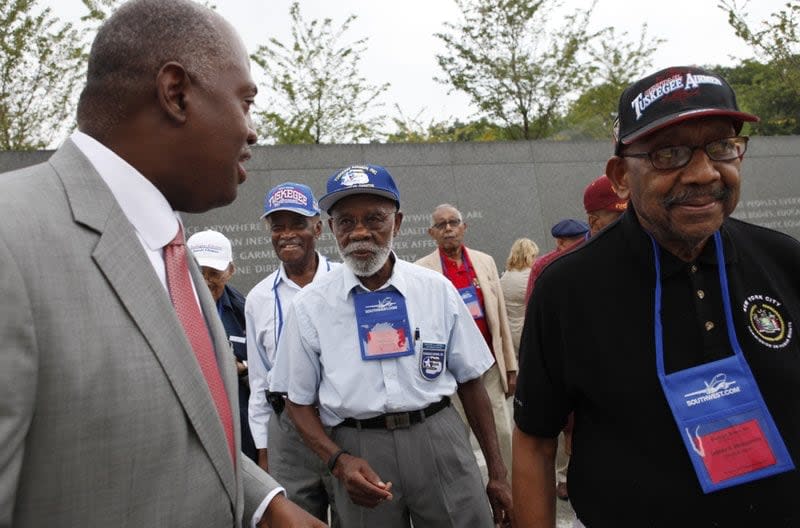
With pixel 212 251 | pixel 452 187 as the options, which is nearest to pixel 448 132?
pixel 452 187

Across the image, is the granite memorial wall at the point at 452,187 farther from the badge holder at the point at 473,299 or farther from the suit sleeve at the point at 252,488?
the suit sleeve at the point at 252,488

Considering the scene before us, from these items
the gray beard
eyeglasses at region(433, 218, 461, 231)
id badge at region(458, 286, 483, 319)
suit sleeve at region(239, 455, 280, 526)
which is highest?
eyeglasses at region(433, 218, 461, 231)

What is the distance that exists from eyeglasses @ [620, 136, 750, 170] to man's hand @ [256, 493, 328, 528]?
121 cm

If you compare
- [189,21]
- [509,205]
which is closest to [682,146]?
[189,21]

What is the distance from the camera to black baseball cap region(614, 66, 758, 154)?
1.69 m

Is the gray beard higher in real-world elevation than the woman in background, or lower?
higher

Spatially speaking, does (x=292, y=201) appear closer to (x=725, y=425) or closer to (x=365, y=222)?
(x=365, y=222)

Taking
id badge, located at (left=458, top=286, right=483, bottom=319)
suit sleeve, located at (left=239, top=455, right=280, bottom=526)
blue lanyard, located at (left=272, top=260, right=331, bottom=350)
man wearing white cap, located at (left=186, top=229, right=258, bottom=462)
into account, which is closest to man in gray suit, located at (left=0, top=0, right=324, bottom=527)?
suit sleeve, located at (left=239, top=455, right=280, bottom=526)

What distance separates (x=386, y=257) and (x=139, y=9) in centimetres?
187

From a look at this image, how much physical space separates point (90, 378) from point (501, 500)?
2.25 metres

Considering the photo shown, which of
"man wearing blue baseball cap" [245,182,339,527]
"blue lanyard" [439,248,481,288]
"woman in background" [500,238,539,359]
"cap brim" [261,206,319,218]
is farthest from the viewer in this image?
"woman in background" [500,238,539,359]

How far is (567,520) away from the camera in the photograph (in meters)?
4.74

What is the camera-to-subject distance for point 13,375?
3.35 feet

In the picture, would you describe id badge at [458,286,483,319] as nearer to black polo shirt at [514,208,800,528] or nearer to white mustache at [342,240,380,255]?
white mustache at [342,240,380,255]
